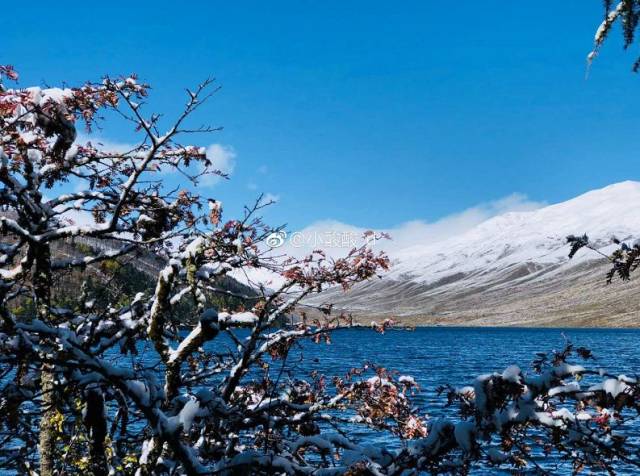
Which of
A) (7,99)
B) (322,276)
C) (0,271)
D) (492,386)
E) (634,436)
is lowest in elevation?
(634,436)

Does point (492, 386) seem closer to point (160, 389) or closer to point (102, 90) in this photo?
point (160, 389)

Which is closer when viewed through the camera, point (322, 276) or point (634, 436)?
point (322, 276)

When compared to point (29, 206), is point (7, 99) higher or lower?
higher

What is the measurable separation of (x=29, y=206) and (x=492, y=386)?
19.6 ft

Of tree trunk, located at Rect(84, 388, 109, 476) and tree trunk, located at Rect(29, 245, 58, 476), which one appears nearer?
tree trunk, located at Rect(29, 245, 58, 476)

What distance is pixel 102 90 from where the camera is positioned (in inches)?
297

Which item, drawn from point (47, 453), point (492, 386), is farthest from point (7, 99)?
point (492, 386)

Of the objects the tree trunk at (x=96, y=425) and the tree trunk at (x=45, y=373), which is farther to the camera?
the tree trunk at (x=96, y=425)

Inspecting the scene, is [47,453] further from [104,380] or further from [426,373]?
[426,373]

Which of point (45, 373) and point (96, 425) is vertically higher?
point (45, 373)

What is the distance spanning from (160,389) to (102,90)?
439cm

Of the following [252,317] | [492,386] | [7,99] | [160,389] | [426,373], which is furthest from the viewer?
[426,373]

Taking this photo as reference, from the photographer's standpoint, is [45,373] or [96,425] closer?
[45,373]

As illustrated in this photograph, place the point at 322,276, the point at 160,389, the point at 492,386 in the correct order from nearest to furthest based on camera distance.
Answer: the point at 492,386 < the point at 160,389 < the point at 322,276
